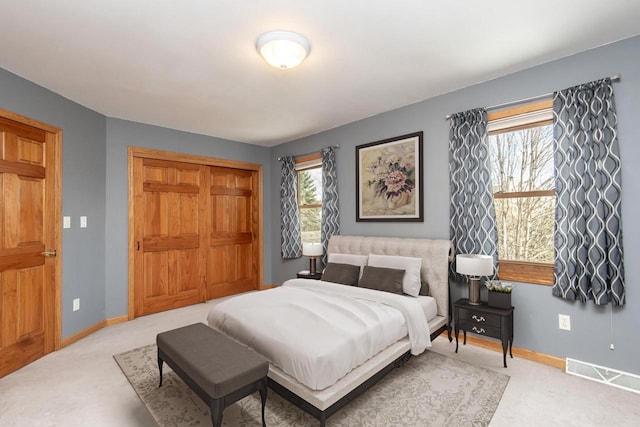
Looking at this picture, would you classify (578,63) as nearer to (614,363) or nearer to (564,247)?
(564,247)

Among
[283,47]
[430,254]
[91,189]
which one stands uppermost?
[283,47]

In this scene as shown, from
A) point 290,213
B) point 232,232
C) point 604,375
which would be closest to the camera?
point 604,375

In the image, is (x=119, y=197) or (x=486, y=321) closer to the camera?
(x=486, y=321)

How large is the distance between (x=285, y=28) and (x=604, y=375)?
3.58 m

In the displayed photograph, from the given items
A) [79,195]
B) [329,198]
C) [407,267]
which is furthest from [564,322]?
[79,195]

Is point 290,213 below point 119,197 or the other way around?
below

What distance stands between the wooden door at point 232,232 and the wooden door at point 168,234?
188mm

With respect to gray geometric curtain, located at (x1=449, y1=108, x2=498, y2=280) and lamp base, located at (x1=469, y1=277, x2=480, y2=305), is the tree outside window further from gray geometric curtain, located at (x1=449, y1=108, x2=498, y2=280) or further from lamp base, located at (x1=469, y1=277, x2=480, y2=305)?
lamp base, located at (x1=469, y1=277, x2=480, y2=305)

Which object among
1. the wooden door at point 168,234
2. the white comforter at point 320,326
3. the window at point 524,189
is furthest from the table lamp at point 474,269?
the wooden door at point 168,234

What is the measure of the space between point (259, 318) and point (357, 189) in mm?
2350

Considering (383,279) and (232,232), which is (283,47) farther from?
(232,232)

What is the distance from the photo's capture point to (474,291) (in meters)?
2.91

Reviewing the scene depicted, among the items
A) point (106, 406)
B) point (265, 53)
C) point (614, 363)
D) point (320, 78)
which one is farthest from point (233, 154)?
point (614, 363)

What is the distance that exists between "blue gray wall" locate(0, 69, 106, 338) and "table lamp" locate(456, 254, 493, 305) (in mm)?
4058
